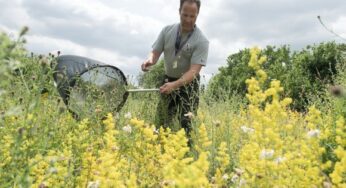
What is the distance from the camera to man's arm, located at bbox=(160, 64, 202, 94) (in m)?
5.08

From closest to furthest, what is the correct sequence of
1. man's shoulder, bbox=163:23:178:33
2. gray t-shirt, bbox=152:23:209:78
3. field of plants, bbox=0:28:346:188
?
field of plants, bbox=0:28:346:188
gray t-shirt, bbox=152:23:209:78
man's shoulder, bbox=163:23:178:33

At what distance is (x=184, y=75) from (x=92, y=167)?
2.44 meters

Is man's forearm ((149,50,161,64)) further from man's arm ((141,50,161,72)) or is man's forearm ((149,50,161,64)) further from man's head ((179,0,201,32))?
man's head ((179,0,201,32))

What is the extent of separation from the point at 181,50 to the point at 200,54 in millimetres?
236

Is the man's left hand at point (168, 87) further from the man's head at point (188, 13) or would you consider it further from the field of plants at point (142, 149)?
the field of plants at point (142, 149)

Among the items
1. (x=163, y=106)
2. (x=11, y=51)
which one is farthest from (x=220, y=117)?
(x=11, y=51)

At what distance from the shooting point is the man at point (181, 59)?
17.2 ft

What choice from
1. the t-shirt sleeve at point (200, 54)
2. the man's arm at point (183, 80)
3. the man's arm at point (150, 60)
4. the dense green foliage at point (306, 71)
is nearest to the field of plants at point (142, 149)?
the man's arm at point (183, 80)

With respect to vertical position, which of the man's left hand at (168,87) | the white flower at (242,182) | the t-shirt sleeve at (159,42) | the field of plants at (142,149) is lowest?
the white flower at (242,182)

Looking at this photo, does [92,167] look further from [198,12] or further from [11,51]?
[198,12]

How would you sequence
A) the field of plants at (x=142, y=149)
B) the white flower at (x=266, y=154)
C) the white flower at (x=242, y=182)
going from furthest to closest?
the white flower at (x=242, y=182) → the white flower at (x=266, y=154) → the field of plants at (x=142, y=149)

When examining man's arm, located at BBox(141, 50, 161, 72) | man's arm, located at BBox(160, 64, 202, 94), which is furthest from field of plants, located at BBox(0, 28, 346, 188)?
man's arm, located at BBox(141, 50, 161, 72)

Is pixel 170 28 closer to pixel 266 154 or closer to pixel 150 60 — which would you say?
pixel 150 60

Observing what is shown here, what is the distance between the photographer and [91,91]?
14.4 feet
